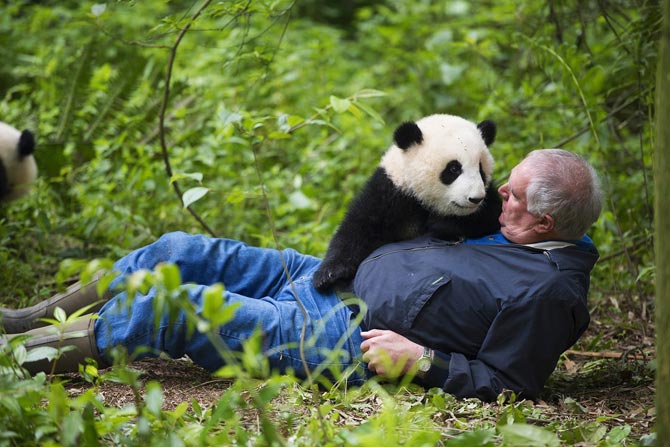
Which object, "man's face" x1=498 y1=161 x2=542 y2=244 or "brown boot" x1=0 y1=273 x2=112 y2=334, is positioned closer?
"man's face" x1=498 y1=161 x2=542 y2=244

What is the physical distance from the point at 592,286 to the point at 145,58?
4281 mm

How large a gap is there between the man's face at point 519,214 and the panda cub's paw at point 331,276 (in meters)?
0.77

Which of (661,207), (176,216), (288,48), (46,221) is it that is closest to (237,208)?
(176,216)

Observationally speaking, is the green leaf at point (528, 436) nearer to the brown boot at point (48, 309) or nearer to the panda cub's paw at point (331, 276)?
the panda cub's paw at point (331, 276)

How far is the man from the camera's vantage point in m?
2.93

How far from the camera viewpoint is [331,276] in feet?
11.1

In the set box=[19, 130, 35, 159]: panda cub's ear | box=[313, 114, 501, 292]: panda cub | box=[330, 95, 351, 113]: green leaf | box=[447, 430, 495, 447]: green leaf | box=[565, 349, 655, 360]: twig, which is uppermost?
box=[330, 95, 351, 113]: green leaf

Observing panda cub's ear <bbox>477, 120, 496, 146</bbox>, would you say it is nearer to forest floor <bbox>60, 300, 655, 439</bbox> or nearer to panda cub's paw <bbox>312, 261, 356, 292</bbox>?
panda cub's paw <bbox>312, 261, 356, 292</bbox>

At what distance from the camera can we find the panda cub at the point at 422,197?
3.38 metres

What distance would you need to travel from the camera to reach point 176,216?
5.40 meters

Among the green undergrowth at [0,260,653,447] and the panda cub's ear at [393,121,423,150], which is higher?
the panda cub's ear at [393,121,423,150]

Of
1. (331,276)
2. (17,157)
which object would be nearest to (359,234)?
(331,276)

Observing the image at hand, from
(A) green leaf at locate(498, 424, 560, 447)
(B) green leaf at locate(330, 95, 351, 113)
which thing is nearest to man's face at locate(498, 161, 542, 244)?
(B) green leaf at locate(330, 95, 351, 113)

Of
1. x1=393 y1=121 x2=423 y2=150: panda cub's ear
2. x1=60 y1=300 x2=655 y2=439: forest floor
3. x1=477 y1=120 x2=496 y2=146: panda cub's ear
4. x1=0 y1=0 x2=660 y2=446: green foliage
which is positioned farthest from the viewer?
x1=477 y1=120 x2=496 y2=146: panda cub's ear
